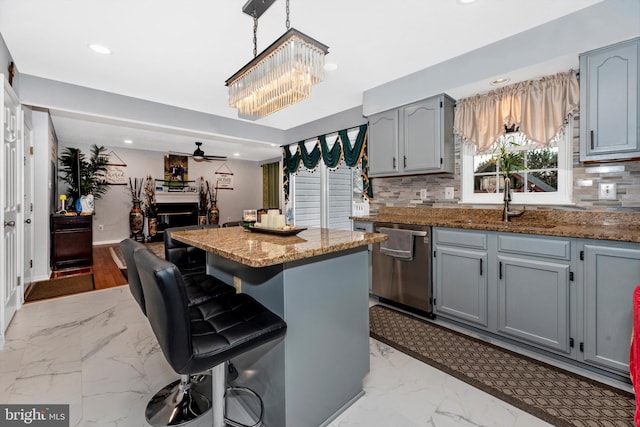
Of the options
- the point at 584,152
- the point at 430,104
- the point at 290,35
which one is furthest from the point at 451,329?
the point at 290,35

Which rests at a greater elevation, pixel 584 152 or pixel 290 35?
pixel 290 35

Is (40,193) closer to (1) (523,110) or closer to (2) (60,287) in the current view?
(2) (60,287)

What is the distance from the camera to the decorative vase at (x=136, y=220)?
6.95m

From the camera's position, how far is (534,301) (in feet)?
6.82

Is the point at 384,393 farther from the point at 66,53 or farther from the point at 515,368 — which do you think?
the point at 66,53

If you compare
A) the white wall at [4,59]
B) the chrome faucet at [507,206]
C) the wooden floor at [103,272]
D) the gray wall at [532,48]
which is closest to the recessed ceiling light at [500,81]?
the gray wall at [532,48]

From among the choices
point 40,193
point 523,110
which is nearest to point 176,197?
point 40,193

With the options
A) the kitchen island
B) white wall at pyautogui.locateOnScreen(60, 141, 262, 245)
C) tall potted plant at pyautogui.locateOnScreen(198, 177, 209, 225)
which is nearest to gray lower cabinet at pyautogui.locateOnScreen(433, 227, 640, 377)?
the kitchen island

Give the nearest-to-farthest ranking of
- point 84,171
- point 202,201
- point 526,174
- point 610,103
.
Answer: point 610,103 → point 526,174 → point 84,171 → point 202,201

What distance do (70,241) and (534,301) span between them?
5894 millimetres

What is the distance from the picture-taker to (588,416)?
1.53 m

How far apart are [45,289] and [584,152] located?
5.49 meters

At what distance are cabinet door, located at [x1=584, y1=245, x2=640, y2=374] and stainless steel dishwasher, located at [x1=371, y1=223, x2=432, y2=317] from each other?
3.53ft

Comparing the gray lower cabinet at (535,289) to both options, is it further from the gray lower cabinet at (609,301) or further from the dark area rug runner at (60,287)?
the dark area rug runner at (60,287)
